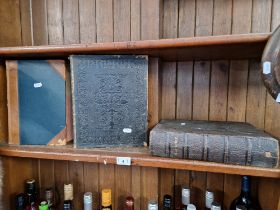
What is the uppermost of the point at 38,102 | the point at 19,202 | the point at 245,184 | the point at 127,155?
the point at 38,102

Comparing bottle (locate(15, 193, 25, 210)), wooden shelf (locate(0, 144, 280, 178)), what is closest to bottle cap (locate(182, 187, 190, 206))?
wooden shelf (locate(0, 144, 280, 178))

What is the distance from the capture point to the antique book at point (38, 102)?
72cm

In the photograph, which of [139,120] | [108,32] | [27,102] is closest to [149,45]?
[139,120]

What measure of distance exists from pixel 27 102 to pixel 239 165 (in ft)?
2.31

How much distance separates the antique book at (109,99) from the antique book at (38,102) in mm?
72

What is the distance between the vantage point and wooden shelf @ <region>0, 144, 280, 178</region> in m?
0.56

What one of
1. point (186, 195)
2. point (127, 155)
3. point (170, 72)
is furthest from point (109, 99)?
point (186, 195)

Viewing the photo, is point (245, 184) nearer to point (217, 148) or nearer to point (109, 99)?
point (217, 148)

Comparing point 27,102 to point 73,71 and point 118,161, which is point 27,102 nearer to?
point 73,71

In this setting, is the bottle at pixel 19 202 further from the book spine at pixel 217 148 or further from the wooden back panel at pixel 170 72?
the book spine at pixel 217 148

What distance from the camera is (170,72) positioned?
2.82 feet

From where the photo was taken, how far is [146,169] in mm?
864

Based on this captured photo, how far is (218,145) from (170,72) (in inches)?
15.1

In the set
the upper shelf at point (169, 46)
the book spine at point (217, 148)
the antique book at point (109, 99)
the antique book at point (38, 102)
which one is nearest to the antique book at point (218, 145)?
the book spine at point (217, 148)
